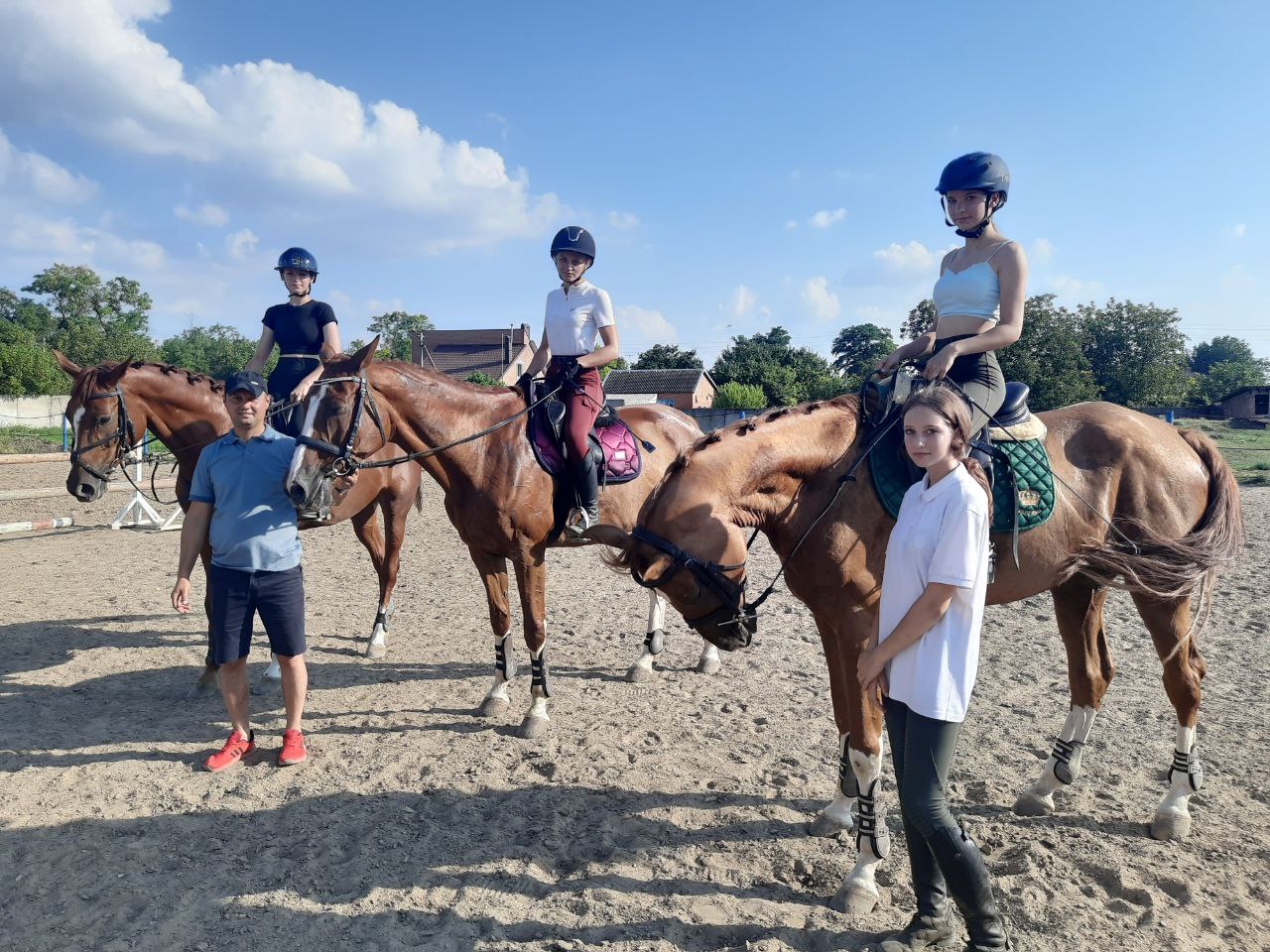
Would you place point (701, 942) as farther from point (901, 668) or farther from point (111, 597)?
point (111, 597)

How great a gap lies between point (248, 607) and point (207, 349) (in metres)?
116

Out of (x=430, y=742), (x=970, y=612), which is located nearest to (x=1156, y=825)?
(x=970, y=612)

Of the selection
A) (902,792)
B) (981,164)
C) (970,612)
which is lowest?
(902,792)

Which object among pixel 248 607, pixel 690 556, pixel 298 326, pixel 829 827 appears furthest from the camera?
pixel 298 326

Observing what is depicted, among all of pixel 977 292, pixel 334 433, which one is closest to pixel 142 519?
pixel 334 433

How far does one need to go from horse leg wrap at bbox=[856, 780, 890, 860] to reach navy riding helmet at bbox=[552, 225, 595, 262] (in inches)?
152

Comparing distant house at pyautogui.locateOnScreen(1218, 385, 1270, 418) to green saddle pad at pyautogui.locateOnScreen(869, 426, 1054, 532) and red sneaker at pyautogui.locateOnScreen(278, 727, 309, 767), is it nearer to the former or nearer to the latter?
green saddle pad at pyautogui.locateOnScreen(869, 426, 1054, 532)

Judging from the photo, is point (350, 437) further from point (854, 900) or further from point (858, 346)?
point (858, 346)

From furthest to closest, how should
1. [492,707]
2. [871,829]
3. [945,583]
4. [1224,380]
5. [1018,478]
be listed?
1. [1224,380]
2. [492,707]
3. [1018,478]
4. [871,829]
5. [945,583]

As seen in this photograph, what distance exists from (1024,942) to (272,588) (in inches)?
157

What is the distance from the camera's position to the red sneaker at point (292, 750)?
4.21 m

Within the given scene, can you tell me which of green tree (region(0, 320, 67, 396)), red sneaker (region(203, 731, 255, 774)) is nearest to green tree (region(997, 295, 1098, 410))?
red sneaker (region(203, 731, 255, 774))

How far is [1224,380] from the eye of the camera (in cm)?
7444

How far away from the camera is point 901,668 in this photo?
2.41 meters
